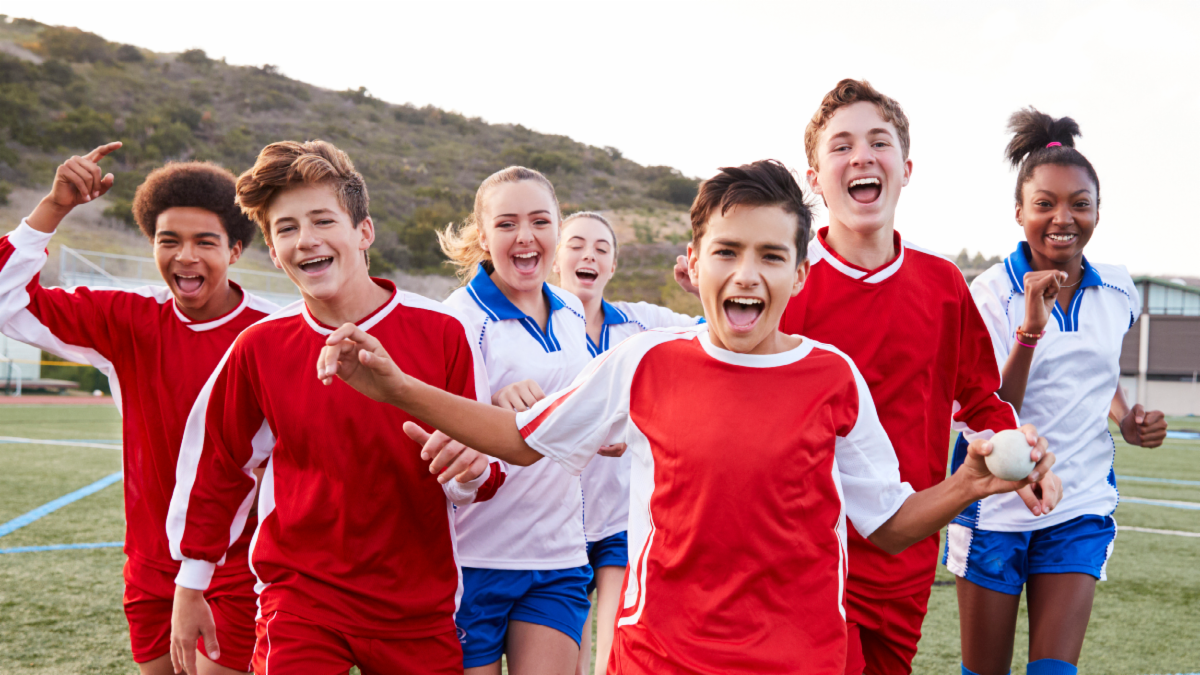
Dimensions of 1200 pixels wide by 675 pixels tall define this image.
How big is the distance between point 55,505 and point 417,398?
8.46 meters

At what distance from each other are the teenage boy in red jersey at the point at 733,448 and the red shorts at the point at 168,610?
147cm

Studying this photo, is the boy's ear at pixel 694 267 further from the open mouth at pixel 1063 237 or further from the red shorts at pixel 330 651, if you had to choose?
the open mouth at pixel 1063 237

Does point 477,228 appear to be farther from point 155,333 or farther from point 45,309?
point 45,309

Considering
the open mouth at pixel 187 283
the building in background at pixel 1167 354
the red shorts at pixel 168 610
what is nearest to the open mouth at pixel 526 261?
the open mouth at pixel 187 283

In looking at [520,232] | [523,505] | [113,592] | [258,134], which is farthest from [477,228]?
[258,134]

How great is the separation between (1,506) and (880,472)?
9.24 meters

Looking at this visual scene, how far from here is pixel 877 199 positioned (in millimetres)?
2896

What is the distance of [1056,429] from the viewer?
144 inches

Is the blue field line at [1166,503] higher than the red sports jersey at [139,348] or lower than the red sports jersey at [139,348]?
lower

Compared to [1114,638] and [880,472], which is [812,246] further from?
[1114,638]

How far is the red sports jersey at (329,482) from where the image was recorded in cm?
271

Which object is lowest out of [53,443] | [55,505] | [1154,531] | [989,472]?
[53,443]

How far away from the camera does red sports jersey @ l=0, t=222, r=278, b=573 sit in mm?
3508

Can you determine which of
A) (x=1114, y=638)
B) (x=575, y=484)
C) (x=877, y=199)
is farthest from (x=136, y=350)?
(x=1114, y=638)
